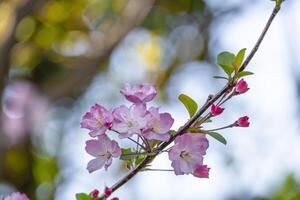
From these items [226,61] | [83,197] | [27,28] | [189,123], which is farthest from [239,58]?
[27,28]

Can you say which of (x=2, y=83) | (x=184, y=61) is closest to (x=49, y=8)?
(x=2, y=83)

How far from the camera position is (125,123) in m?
0.65

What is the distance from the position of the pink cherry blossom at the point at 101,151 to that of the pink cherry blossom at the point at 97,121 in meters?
0.01

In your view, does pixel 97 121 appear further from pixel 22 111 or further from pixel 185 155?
pixel 22 111

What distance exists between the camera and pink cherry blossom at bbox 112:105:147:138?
636 millimetres

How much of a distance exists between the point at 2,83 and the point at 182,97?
2189 mm

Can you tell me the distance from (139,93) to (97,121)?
54 millimetres

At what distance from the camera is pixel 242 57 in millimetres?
725

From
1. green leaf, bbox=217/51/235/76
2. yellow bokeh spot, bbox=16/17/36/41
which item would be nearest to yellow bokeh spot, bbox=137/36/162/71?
yellow bokeh spot, bbox=16/17/36/41

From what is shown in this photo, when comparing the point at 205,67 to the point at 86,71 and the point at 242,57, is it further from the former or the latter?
the point at 242,57

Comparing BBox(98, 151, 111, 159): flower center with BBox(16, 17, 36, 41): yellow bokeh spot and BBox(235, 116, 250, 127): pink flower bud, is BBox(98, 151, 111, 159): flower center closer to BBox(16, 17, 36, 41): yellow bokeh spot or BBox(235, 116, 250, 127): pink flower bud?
BBox(235, 116, 250, 127): pink flower bud

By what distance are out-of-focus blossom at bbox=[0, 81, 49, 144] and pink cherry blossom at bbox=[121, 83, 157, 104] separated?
2.19 meters

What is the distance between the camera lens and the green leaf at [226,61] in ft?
2.29

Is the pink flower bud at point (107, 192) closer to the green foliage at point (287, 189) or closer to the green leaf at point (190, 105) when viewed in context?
the green leaf at point (190, 105)
